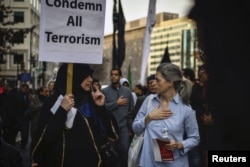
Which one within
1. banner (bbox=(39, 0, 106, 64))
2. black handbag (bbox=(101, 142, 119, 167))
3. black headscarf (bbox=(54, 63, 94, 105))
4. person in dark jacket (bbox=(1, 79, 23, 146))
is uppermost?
banner (bbox=(39, 0, 106, 64))

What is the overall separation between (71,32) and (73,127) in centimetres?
76

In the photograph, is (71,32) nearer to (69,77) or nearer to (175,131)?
(69,77)

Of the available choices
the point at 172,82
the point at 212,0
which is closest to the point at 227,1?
the point at 212,0

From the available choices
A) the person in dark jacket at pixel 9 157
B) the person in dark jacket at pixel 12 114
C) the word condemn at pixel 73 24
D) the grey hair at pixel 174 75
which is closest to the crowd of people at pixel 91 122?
the grey hair at pixel 174 75

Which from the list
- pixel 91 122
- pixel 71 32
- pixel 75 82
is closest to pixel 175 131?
pixel 91 122

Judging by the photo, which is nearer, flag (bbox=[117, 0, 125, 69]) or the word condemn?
the word condemn

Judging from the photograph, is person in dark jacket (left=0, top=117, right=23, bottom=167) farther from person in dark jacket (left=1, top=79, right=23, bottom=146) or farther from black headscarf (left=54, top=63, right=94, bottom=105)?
person in dark jacket (left=1, top=79, right=23, bottom=146)

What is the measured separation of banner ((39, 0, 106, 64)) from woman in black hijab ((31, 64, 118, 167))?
16 centimetres

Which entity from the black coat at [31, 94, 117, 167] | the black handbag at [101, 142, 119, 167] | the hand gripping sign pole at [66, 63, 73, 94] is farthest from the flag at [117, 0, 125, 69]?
the black coat at [31, 94, 117, 167]

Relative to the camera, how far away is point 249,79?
1.05 m

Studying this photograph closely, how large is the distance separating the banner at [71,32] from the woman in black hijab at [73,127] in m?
0.16

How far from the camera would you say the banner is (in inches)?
185

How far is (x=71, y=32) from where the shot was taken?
4758mm

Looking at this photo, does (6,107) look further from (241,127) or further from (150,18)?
(241,127)
